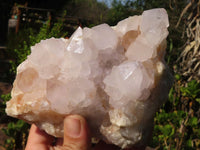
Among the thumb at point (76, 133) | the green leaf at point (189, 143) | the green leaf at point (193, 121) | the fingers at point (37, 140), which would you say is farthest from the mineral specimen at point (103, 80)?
the green leaf at point (193, 121)

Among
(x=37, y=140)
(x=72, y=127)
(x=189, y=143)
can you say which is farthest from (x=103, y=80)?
(x=189, y=143)

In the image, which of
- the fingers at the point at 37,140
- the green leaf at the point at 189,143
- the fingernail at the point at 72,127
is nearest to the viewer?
the fingernail at the point at 72,127

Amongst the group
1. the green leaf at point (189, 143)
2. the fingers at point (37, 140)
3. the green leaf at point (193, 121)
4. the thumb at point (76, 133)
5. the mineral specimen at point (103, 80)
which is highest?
the mineral specimen at point (103, 80)

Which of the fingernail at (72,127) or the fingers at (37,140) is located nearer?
the fingernail at (72,127)

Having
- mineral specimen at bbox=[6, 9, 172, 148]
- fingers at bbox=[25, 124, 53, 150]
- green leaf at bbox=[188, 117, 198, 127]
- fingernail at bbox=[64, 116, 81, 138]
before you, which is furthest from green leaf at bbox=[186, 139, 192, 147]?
fingernail at bbox=[64, 116, 81, 138]

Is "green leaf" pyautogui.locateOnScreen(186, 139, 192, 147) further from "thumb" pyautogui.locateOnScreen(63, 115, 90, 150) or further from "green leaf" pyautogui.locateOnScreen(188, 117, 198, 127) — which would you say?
"thumb" pyautogui.locateOnScreen(63, 115, 90, 150)

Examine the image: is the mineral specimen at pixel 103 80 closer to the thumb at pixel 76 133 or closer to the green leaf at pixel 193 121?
the thumb at pixel 76 133

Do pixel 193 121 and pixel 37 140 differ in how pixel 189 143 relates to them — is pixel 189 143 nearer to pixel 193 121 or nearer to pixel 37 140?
pixel 193 121
